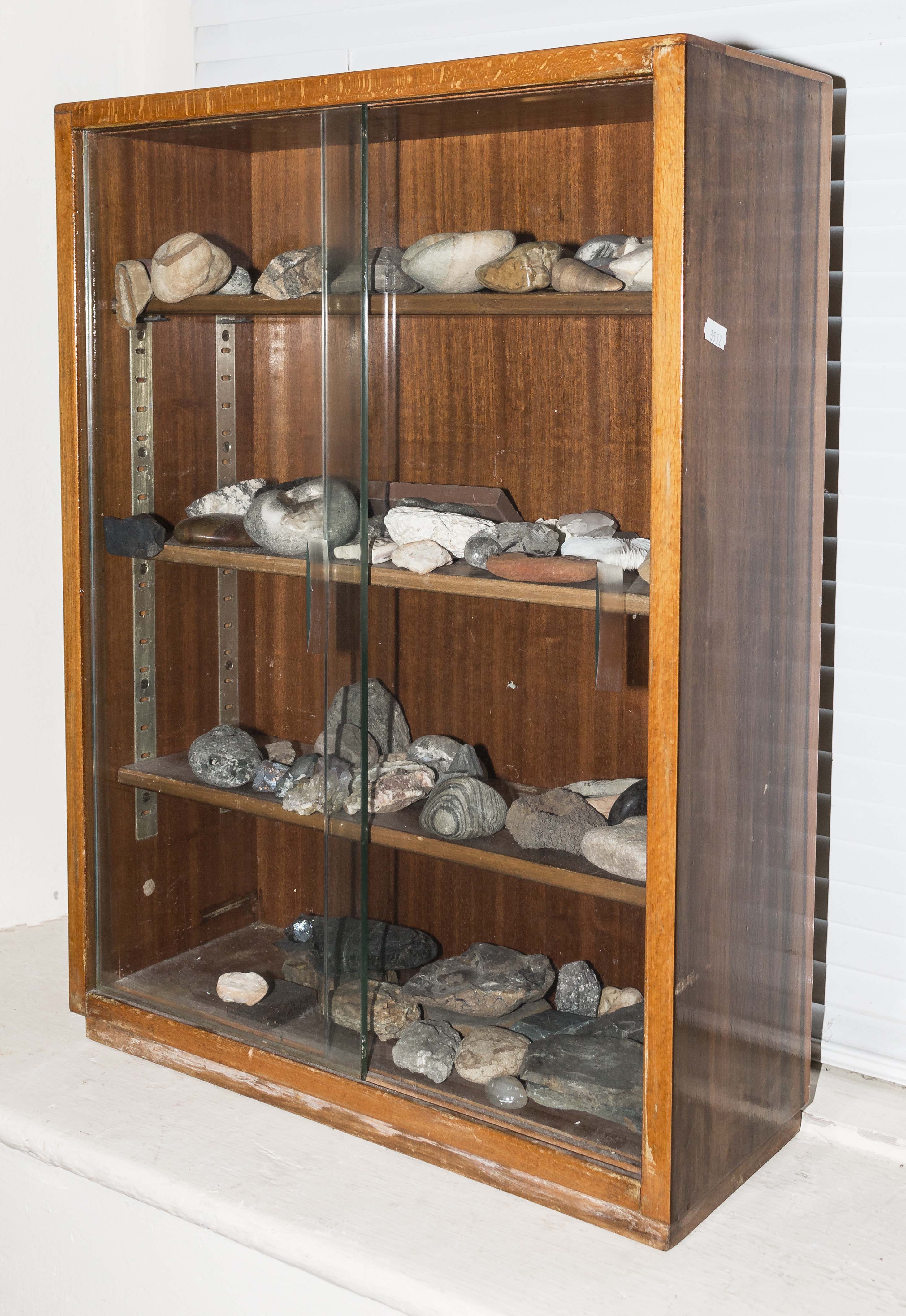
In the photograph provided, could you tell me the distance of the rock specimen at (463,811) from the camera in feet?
5.45

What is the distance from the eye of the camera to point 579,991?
5.94ft

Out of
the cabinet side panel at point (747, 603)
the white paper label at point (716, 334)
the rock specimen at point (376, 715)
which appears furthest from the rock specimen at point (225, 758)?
the white paper label at point (716, 334)

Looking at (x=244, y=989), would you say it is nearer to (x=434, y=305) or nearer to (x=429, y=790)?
(x=429, y=790)

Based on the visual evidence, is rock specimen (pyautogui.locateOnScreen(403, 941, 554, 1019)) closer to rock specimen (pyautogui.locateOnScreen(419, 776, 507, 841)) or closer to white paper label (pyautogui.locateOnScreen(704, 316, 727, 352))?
rock specimen (pyautogui.locateOnScreen(419, 776, 507, 841))

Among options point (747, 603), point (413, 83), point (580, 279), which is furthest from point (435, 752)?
point (413, 83)

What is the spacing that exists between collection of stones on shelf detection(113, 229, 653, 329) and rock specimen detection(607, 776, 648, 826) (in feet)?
1.94

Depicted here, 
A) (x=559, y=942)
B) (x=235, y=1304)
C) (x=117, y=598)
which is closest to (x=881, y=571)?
(x=559, y=942)

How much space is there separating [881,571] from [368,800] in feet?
2.33

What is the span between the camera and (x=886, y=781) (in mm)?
1743

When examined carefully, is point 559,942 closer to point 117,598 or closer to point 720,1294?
point 720,1294

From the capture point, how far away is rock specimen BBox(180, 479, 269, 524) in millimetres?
1822

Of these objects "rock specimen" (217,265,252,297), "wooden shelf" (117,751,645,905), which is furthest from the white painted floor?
"rock specimen" (217,265,252,297)

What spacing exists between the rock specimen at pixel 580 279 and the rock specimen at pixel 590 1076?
2.84 feet

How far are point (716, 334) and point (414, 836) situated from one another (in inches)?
27.7
